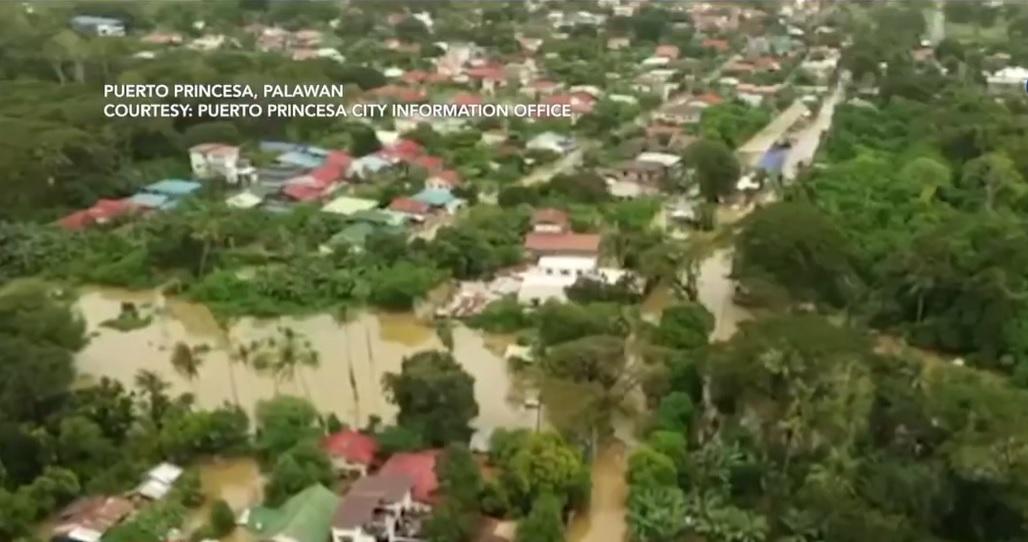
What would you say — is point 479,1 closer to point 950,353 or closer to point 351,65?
point 351,65

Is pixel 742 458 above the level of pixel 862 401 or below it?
below

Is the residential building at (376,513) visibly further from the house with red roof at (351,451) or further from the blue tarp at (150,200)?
the blue tarp at (150,200)

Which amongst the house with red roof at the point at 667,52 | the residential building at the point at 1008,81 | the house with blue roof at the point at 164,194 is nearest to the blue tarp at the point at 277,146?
the house with blue roof at the point at 164,194

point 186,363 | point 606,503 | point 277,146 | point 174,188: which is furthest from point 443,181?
point 606,503

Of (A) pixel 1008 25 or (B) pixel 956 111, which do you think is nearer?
(B) pixel 956 111

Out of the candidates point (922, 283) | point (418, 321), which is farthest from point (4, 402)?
point (922, 283)

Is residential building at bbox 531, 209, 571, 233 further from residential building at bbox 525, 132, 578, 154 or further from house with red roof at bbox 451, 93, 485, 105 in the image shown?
house with red roof at bbox 451, 93, 485, 105
